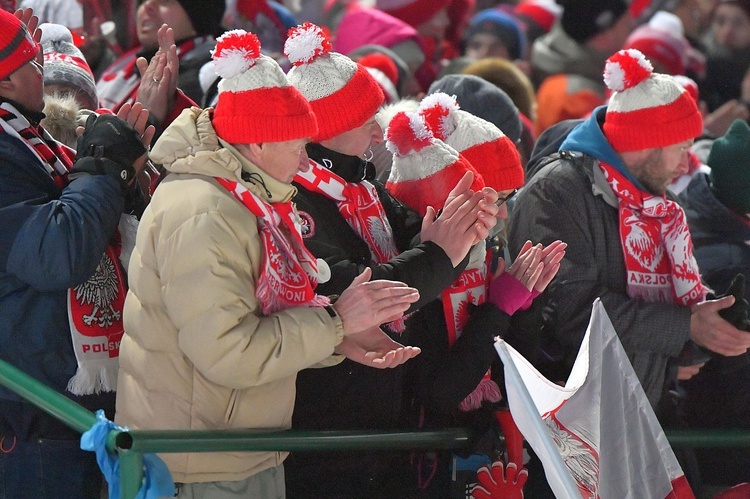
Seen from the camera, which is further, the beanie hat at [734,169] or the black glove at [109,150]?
the beanie hat at [734,169]

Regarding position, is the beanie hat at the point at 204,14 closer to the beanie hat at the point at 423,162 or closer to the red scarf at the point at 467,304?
the beanie hat at the point at 423,162

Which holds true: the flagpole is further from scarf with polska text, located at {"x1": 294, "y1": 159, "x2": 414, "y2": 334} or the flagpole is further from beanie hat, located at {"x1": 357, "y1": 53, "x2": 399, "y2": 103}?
beanie hat, located at {"x1": 357, "y1": 53, "x2": 399, "y2": 103}

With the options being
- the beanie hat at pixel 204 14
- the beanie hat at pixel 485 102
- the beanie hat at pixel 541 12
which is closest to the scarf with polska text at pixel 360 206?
the beanie hat at pixel 485 102

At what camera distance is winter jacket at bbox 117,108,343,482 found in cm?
247

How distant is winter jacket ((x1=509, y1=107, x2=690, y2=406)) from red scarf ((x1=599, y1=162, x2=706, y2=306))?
3 cm

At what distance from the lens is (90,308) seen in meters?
2.89

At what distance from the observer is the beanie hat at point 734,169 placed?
4.19 m

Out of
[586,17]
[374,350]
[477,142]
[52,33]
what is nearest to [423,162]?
[477,142]

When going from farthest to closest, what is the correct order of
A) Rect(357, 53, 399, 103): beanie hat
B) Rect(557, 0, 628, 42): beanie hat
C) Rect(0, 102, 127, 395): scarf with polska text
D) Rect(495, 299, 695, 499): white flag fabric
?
Rect(557, 0, 628, 42): beanie hat
Rect(357, 53, 399, 103): beanie hat
Rect(0, 102, 127, 395): scarf with polska text
Rect(495, 299, 695, 499): white flag fabric

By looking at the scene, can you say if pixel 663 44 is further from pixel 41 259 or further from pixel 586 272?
pixel 41 259

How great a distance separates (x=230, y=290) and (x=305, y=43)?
0.92 meters

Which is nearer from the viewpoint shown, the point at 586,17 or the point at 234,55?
the point at 234,55

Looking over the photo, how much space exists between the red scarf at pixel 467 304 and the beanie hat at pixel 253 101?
31.6 inches

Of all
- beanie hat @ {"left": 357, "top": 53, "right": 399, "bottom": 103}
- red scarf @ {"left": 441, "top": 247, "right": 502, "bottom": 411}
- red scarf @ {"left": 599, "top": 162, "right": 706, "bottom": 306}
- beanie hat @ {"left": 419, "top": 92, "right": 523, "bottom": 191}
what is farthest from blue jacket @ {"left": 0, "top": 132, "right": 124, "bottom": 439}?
beanie hat @ {"left": 357, "top": 53, "right": 399, "bottom": 103}
